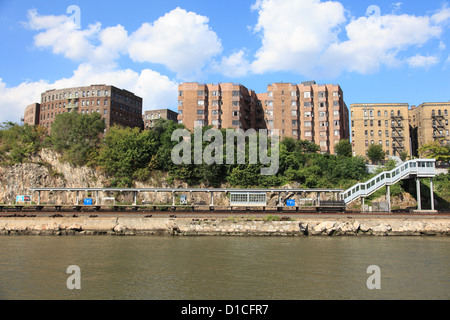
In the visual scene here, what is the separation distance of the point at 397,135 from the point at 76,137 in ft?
287

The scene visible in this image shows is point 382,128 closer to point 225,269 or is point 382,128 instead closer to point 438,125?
point 438,125

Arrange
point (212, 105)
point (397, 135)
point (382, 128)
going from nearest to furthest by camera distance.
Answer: point (212, 105)
point (397, 135)
point (382, 128)

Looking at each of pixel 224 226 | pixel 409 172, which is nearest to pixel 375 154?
pixel 409 172

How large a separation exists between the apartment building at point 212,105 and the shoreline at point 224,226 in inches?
2148

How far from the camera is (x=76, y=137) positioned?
231 feet

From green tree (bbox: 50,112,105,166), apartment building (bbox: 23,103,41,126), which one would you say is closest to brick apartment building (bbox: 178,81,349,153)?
green tree (bbox: 50,112,105,166)

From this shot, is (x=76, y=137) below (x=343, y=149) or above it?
above

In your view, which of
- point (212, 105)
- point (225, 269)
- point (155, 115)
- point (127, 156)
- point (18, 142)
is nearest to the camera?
point (225, 269)

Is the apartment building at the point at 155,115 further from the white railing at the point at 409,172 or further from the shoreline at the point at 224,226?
the white railing at the point at 409,172

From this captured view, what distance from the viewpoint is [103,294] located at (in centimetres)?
1566

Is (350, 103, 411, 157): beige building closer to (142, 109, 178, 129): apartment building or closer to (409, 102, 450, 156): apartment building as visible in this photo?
(409, 102, 450, 156): apartment building

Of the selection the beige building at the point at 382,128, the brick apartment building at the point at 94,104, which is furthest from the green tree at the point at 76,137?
the beige building at the point at 382,128

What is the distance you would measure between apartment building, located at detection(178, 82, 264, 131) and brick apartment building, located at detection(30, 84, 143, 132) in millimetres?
26749

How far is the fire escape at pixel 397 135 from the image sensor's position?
311 feet
